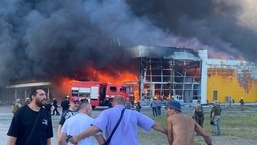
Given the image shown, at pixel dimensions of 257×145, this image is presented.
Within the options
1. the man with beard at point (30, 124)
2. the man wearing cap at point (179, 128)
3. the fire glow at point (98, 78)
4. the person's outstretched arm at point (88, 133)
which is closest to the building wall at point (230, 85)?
the fire glow at point (98, 78)

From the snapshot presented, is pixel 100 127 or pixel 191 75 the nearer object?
pixel 100 127

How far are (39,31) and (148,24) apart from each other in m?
12.8

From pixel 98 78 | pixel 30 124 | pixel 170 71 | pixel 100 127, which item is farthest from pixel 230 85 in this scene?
pixel 30 124

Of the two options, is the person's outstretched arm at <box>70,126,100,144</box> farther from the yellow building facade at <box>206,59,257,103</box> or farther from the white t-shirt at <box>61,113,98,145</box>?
the yellow building facade at <box>206,59,257,103</box>

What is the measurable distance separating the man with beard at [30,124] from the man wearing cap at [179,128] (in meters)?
1.60

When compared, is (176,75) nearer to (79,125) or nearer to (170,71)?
(170,71)

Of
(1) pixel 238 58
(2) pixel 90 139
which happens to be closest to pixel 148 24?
(1) pixel 238 58

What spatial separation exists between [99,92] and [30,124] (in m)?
28.5

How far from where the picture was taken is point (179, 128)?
211 inches

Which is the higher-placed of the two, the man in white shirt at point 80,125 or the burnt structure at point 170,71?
the burnt structure at point 170,71

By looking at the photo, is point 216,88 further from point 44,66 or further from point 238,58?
point 44,66

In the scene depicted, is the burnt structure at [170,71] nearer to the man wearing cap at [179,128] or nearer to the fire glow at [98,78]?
the fire glow at [98,78]

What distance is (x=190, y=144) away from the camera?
5.31 meters

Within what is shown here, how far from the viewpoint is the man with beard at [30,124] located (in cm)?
502
